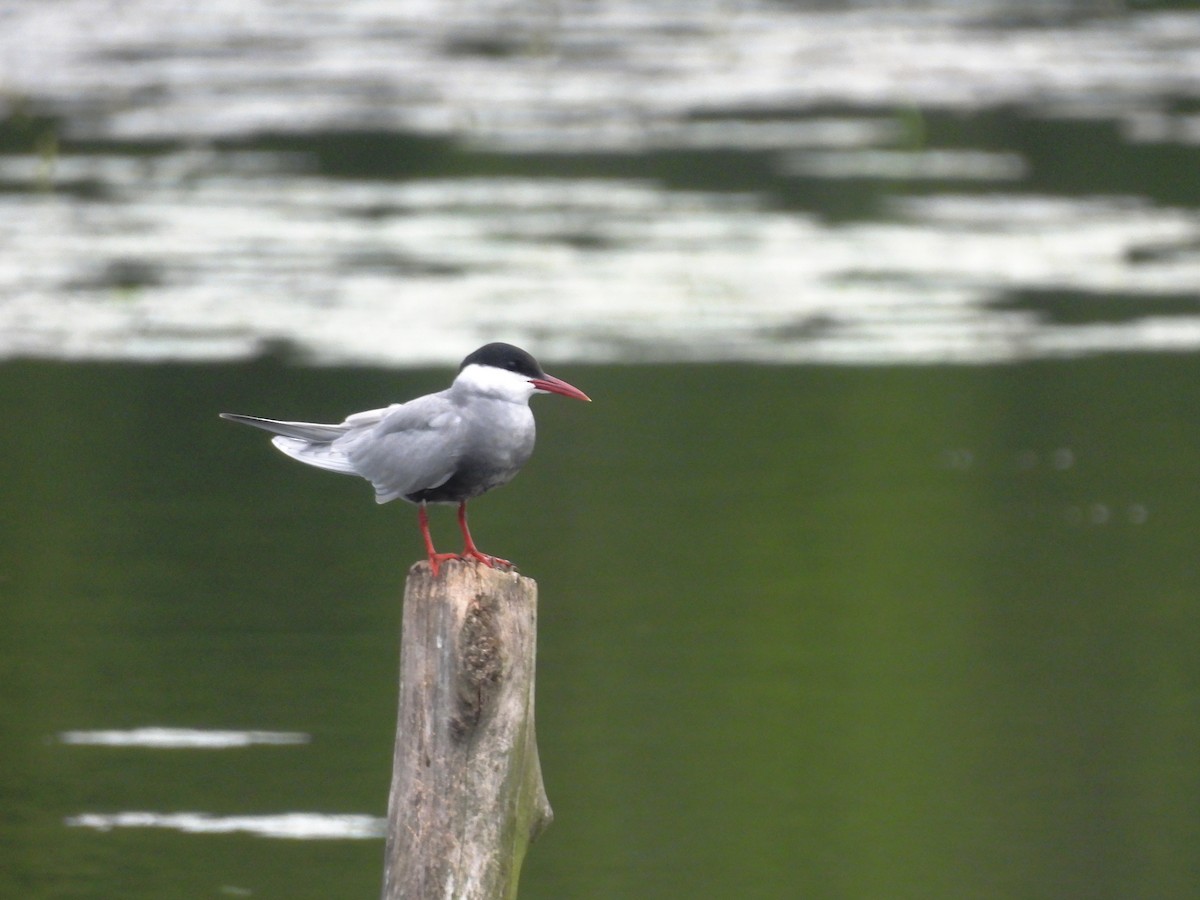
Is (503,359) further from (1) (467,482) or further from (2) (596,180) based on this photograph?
(2) (596,180)

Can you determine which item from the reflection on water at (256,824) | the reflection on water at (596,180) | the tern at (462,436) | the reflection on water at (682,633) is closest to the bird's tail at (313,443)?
the tern at (462,436)

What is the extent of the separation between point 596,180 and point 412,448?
13.5 metres

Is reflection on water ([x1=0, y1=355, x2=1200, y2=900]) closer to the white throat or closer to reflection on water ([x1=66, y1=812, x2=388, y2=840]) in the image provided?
reflection on water ([x1=66, y1=812, x2=388, y2=840])

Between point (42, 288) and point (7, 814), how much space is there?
785cm

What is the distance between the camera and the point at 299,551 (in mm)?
9328

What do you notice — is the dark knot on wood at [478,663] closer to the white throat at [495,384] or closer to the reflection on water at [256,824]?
the white throat at [495,384]

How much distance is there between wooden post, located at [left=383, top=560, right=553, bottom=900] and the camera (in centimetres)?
445

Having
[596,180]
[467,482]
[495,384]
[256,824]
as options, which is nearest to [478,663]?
[467,482]

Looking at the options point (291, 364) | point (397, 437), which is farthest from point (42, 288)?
point (397, 437)

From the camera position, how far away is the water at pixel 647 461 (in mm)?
6711

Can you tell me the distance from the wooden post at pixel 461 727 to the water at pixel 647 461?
5.33 feet

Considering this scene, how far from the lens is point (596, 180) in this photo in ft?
59.3

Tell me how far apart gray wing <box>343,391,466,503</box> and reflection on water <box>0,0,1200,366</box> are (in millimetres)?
7449

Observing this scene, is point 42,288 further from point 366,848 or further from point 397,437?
point 397,437
